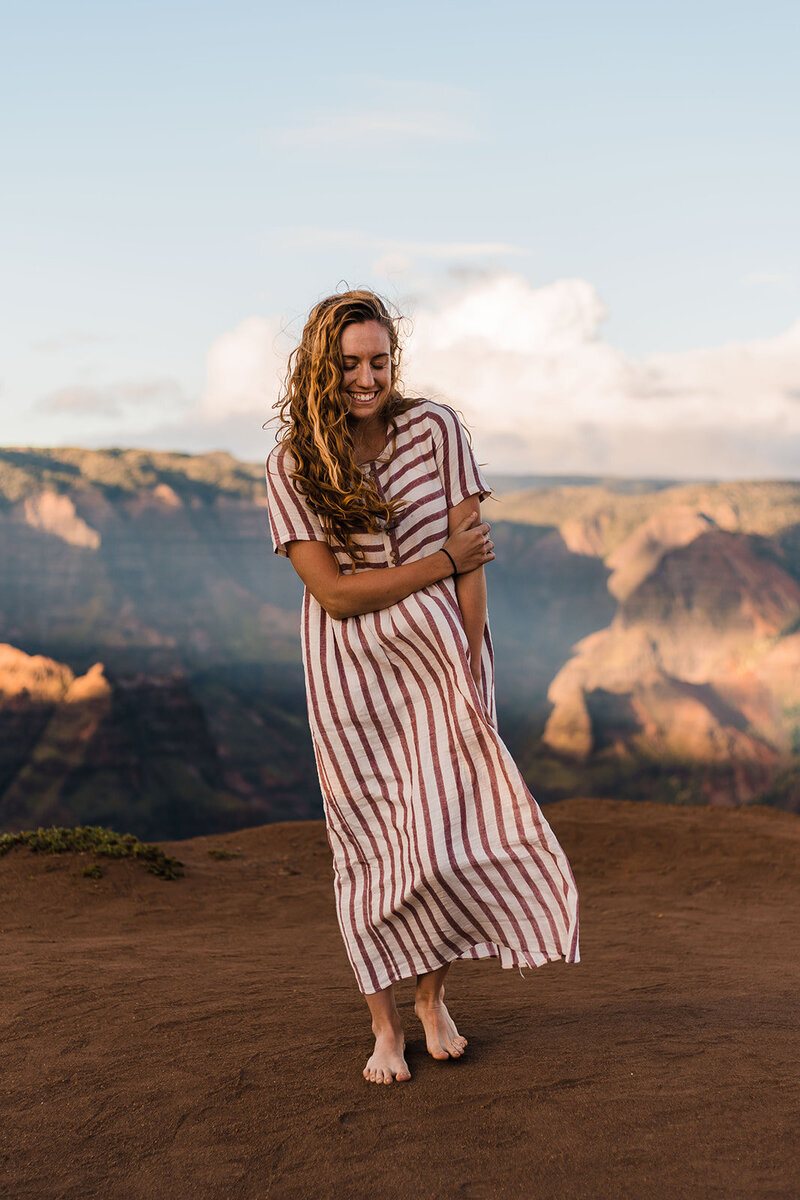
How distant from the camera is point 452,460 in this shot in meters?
2.97

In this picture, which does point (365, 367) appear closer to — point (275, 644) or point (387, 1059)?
point (387, 1059)

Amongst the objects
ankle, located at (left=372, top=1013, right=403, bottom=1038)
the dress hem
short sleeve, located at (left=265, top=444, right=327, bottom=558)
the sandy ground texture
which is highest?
short sleeve, located at (left=265, top=444, right=327, bottom=558)

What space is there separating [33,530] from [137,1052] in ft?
64.2

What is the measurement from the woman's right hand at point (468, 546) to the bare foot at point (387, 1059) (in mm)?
1366

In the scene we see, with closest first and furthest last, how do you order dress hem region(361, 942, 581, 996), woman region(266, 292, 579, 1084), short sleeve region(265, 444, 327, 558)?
dress hem region(361, 942, 581, 996) < woman region(266, 292, 579, 1084) < short sleeve region(265, 444, 327, 558)

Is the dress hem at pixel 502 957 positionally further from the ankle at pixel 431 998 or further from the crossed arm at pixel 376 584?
the crossed arm at pixel 376 584

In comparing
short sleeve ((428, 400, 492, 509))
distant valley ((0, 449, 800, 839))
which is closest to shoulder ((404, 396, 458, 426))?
short sleeve ((428, 400, 492, 509))

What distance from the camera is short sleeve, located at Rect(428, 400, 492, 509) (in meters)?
2.97

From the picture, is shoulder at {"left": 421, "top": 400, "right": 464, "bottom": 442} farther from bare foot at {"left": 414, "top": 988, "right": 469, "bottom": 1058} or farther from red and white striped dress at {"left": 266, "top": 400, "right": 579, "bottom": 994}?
bare foot at {"left": 414, "top": 988, "right": 469, "bottom": 1058}

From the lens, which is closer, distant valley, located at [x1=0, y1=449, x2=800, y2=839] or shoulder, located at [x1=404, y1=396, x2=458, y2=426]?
shoulder, located at [x1=404, y1=396, x2=458, y2=426]

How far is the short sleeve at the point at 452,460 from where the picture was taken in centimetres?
297

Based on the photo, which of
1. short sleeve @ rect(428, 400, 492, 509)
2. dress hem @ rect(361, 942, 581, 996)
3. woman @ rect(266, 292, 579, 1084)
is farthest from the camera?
short sleeve @ rect(428, 400, 492, 509)

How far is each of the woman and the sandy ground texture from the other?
0.93 ft

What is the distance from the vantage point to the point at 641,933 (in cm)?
565
